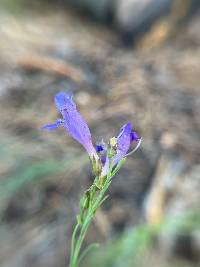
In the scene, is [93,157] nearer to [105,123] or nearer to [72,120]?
[72,120]

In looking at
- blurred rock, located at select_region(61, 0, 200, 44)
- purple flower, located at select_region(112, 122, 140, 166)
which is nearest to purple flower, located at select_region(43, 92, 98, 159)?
purple flower, located at select_region(112, 122, 140, 166)

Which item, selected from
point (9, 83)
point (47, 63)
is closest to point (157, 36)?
point (47, 63)

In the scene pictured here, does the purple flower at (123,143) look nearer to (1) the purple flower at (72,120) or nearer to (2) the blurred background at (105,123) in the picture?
(1) the purple flower at (72,120)

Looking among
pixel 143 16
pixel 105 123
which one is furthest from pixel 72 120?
pixel 143 16

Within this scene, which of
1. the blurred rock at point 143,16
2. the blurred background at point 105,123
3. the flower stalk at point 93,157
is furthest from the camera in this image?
the blurred rock at point 143,16

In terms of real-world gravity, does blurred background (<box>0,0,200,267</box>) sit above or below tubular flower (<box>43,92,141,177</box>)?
above

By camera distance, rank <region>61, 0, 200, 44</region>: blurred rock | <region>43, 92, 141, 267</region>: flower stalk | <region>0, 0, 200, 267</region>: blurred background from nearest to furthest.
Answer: <region>43, 92, 141, 267</region>: flower stalk
<region>0, 0, 200, 267</region>: blurred background
<region>61, 0, 200, 44</region>: blurred rock

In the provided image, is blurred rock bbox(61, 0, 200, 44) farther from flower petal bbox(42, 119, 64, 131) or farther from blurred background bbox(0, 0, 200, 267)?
flower petal bbox(42, 119, 64, 131)

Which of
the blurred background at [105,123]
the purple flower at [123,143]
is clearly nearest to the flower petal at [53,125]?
the purple flower at [123,143]

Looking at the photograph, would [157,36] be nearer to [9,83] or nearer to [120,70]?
[120,70]
